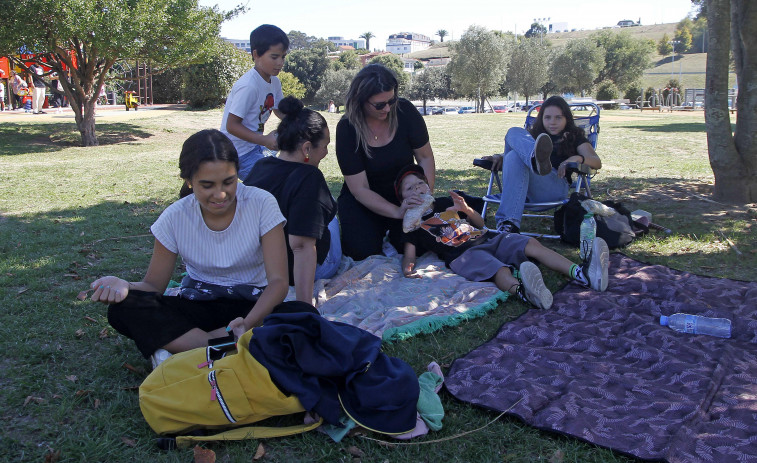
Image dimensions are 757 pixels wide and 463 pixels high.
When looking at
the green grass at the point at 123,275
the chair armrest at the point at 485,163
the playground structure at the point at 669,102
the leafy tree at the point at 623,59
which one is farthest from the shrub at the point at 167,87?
the leafy tree at the point at 623,59

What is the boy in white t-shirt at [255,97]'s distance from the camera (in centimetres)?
478

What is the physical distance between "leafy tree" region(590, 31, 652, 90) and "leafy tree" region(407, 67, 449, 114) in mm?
17918

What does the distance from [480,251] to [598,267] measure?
2.77 feet

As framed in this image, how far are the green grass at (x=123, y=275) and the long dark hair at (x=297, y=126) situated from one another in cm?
140

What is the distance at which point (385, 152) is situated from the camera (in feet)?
15.7

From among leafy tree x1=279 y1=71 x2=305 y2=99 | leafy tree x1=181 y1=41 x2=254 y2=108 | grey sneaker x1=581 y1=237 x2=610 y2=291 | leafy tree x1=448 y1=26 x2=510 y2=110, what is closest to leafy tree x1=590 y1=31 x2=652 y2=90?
leafy tree x1=448 y1=26 x2=510 y2=110

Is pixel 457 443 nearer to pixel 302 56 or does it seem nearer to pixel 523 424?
pixel 523 424

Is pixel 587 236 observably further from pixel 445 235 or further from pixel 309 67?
pixel 309 67

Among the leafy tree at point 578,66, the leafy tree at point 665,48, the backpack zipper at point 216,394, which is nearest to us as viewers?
the backpack zipper at point 216,394

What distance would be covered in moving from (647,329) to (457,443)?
162cm

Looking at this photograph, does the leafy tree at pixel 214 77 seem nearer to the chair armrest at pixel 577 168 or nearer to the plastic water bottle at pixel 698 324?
the chair armrest at pixel 577 168

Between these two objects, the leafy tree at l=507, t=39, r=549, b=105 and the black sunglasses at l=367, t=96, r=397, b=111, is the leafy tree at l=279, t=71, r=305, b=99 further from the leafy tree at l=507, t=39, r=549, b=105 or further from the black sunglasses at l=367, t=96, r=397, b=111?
the leafy tree at l=507, t=39, r=549, b=105

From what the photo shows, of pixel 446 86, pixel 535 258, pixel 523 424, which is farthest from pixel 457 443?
pixel 446 86

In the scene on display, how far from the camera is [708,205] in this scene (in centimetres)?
663
